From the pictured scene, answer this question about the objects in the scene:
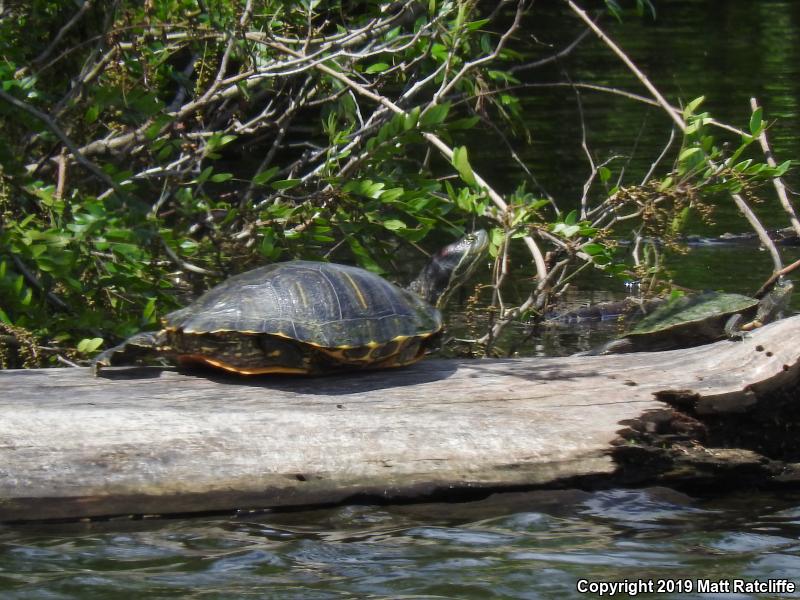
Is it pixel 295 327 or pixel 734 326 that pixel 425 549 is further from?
pixel 734 326

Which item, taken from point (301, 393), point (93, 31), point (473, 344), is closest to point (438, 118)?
point (473, 344)

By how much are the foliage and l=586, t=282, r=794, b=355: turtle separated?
1.47ft

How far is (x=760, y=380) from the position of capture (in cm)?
468

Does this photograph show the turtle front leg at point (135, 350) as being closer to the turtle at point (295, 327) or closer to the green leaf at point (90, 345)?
the turtle at point (295, 327)

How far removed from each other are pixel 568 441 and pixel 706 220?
1722 mm

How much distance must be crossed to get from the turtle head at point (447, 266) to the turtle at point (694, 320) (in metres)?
0.84

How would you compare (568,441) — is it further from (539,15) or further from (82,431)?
(539,15)

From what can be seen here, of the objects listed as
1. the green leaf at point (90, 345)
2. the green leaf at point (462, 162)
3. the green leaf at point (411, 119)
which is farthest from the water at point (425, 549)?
the green leaf at point (411, 119)

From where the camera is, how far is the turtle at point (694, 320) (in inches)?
241

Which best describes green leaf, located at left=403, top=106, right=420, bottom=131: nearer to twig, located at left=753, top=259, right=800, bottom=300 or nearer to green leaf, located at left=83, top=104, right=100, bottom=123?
green leaf, located at left=83, top=104, right=100, bottom=123

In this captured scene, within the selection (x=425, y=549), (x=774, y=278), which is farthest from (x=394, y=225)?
(x=425, y=549)

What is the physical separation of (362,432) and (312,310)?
55cm
